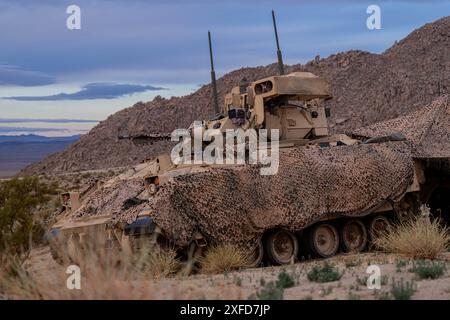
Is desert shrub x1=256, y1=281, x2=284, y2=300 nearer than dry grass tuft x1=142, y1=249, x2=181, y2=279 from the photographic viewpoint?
Yes

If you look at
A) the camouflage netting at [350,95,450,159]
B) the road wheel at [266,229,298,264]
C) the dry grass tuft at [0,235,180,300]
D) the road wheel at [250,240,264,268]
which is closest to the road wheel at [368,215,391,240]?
the camouflage netting at [350,95,450,159]

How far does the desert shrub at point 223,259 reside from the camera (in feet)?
41.5

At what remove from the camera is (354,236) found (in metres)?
15.6

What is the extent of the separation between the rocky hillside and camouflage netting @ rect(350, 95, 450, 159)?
124ft

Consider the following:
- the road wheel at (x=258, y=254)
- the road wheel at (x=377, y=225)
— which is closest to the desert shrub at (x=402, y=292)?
the road wheel at (x=258, y=254)

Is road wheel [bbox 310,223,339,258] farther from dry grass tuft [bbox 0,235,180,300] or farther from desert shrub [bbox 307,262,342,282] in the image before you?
dry grass tuft [bbox 0,235,180,300]

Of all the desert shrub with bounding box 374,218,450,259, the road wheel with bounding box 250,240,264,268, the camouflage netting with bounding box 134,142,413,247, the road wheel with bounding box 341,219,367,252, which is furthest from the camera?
the road wheel with bounding box 341,219,367,252

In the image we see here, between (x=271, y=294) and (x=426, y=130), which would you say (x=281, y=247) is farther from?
(x=271, y=294)

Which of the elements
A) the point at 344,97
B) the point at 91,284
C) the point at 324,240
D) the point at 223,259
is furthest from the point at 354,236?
the point at 344,97

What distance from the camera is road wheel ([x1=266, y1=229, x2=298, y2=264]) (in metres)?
14.1

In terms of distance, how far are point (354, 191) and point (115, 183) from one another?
4.60 metres
